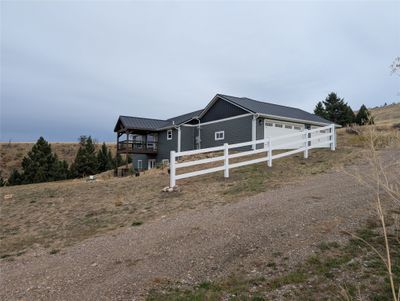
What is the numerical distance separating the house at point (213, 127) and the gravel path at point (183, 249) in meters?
13.9

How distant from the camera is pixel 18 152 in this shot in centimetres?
5184

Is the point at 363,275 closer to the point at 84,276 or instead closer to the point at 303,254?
the point at 303,254

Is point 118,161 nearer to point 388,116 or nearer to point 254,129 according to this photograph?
point 254,129

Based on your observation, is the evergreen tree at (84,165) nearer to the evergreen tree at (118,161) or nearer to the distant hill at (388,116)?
the evergreen tree at (118,161)

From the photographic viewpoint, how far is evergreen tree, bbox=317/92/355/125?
4022cm

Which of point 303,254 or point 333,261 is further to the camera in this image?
point 303,254

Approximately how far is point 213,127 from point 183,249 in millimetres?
19540

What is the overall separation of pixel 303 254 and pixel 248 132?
16.8m

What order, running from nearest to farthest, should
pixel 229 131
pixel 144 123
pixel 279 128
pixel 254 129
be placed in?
pixel 254 129
pixel 279 128
pixel 229 131
pixel 144 123

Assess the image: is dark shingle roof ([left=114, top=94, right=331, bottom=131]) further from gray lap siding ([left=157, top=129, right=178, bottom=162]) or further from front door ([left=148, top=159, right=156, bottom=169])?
front door ([left=148, top=159, right=156, bottom=169])

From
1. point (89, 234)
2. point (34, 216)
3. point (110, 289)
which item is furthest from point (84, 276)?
point (34, 216)

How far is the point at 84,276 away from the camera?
4.93 m

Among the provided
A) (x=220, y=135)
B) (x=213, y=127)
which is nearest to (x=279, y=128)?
(x=220, y=135)

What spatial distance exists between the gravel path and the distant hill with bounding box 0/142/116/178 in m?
43.2
